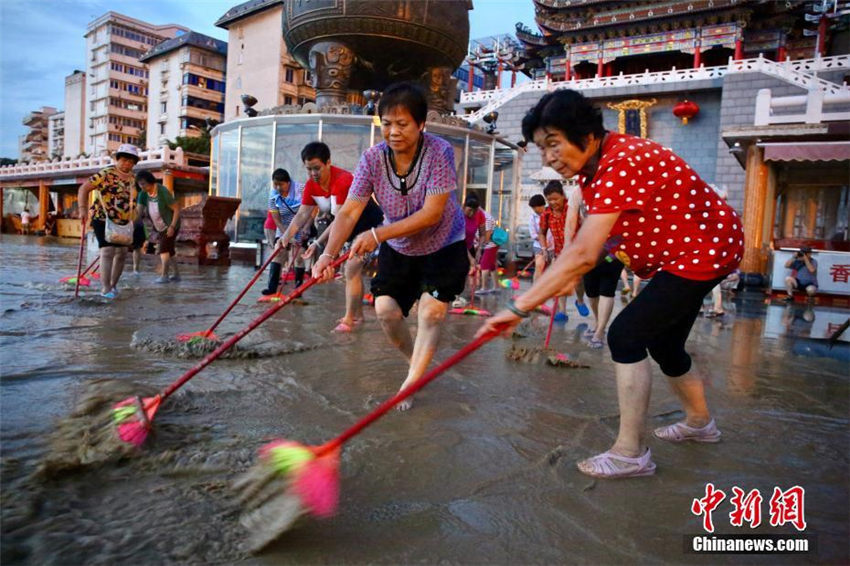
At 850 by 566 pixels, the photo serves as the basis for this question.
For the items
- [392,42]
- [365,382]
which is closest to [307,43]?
[392,42]

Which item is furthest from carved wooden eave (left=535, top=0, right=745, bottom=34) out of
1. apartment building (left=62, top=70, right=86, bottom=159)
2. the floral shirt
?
apartment building (left=62, top=70, right=86, bottom=159)

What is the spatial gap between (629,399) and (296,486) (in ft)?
4.52

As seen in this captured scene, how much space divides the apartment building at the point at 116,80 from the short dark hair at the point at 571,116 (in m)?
66.8

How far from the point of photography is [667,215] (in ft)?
7.33

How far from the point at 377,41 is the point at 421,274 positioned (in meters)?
10.4

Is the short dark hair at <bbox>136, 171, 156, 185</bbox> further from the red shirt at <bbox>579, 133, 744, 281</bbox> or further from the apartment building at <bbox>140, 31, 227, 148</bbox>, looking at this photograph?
the apartment building at <bbox>140, 31, 227, 148</bbox>

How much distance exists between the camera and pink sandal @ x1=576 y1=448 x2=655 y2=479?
7.30 feet

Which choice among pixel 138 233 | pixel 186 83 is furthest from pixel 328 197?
pixel 186 83

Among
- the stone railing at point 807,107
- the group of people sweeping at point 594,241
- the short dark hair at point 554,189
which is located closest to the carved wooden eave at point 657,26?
the stone railing at point 807,107

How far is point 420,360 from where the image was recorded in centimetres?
312

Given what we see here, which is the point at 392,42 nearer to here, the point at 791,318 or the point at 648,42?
the point at 791,318

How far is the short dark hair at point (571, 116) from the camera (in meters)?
2.17

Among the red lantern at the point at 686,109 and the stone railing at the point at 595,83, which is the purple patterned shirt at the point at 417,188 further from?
the red lantern at the point at 686,109

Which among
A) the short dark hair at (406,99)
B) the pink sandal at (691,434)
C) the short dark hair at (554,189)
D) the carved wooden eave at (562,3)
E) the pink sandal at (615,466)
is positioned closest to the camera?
the pink sandal at (615,466)
